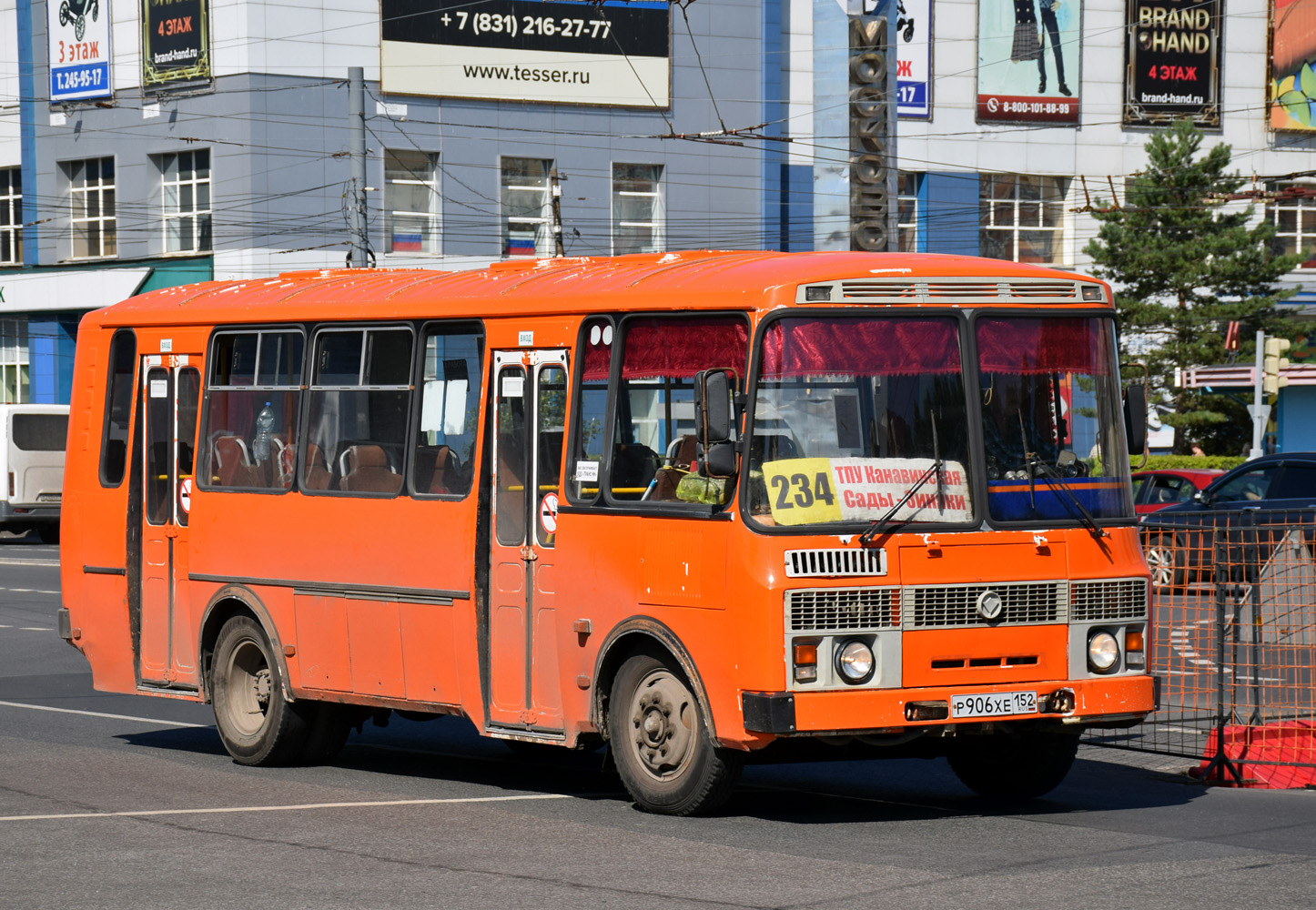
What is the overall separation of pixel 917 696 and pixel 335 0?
1688 inches

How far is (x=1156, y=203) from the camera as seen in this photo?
163 ft

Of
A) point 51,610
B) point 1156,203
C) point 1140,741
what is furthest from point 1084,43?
point 1140,741

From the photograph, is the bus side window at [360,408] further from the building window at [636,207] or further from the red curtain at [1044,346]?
the building window at [636,207]

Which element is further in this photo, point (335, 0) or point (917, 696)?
point (335, 0)

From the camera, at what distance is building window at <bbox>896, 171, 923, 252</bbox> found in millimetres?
57031

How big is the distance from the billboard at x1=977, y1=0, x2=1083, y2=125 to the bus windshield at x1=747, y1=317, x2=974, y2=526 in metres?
49.4

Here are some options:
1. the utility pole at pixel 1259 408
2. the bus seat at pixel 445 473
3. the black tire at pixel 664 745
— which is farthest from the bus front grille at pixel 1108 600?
the utility pole at pixel 1259 408

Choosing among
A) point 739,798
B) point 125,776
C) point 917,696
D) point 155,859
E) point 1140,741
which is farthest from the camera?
point 1140,741

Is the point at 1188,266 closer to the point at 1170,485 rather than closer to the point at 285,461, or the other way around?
the point at 1170,485

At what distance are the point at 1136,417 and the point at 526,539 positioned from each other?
3120 mm

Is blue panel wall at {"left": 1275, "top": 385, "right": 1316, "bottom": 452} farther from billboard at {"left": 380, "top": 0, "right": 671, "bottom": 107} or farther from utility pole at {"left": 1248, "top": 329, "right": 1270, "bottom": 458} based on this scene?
utility pole at {"left": 1248, "top": 329, "right": 1270, "bottom": 458}

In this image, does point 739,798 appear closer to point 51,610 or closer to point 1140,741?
point 1140,741

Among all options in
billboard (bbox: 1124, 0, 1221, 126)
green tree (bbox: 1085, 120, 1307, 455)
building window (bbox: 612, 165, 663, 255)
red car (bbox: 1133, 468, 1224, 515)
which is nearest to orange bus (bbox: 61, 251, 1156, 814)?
red car (bbox: 1133, 468, 1224, 515)

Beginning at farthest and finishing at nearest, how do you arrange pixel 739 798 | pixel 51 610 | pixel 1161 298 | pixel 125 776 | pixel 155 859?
1. pixel 1161 298
2. pixel 51 610
3. pixel 125 776
4. pixel 739 798
5. pixel 155 859
